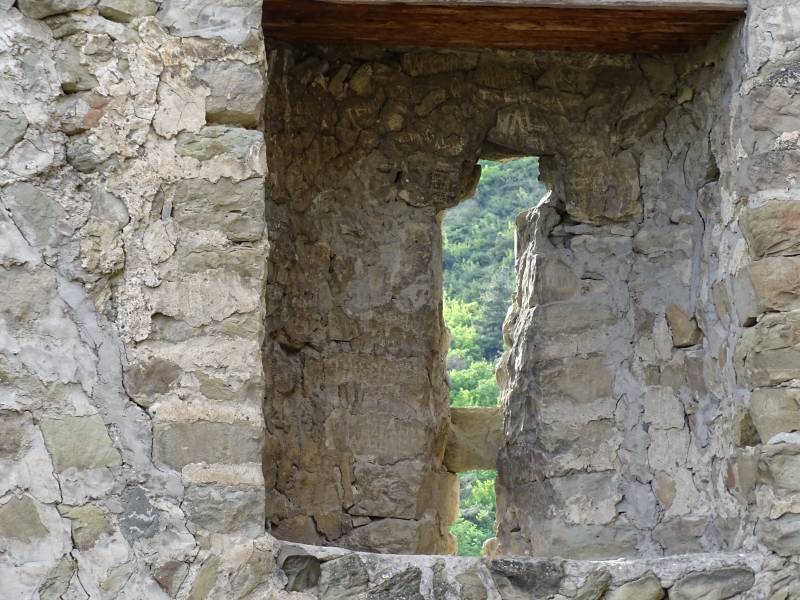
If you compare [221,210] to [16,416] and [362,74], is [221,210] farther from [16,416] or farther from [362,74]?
[362,74]

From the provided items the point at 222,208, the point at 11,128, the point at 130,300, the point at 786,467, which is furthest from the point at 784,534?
the point at 11,128

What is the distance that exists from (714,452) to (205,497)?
1.55 meters

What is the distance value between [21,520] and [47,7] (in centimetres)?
125

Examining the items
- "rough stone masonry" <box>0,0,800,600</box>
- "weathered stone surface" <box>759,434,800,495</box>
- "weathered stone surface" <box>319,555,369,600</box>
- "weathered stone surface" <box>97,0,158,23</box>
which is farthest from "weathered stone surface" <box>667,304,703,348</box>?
"weathered stone surface" <box>97,0,158,23</box>

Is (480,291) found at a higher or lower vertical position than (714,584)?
lower

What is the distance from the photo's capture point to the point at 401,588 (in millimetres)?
3467

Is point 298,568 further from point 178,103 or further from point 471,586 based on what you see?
point 178,103

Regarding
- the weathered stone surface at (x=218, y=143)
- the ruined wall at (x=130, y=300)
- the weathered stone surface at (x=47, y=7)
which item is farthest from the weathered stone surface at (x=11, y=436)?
the weathered stone surface at (x=47, y=7)

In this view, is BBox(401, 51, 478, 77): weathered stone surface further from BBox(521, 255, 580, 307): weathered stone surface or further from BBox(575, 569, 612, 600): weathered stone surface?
BBox(575, 569, 612, 600): weathered stone surface

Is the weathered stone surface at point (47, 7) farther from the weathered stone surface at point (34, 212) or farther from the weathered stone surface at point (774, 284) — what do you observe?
the weathered stone surface at point (774, 284)

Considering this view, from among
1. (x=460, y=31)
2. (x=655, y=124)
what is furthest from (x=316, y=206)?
(x=655, y=124)

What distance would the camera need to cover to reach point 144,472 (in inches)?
130

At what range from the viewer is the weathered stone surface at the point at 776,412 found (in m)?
3.54

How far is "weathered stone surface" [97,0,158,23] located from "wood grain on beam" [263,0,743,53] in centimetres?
38
